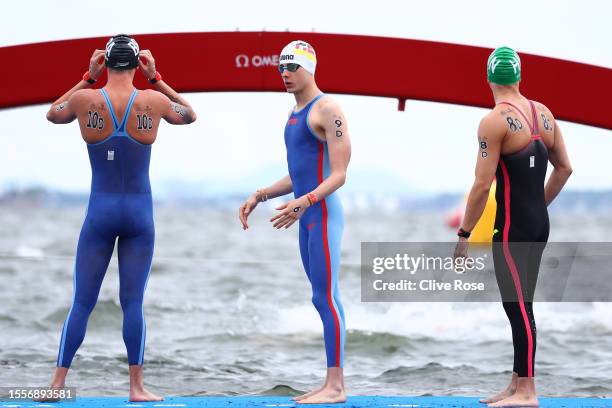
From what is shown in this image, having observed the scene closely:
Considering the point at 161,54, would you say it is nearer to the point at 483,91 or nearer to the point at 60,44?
the point at 60,44

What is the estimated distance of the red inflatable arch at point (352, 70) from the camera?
899cm

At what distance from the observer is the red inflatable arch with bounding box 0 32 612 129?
29.5 ft

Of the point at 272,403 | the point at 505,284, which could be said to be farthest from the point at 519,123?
the point at 272,403

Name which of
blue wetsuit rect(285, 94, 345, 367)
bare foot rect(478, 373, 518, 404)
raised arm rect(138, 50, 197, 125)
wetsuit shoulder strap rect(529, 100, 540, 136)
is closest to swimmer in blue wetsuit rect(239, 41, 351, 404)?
blue wetsuit rect(285, 94, 345, 367)

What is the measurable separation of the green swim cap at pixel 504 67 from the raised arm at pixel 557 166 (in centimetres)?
43

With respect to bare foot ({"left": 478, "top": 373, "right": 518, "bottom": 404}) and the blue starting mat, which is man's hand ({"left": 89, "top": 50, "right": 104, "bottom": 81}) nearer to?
the blue starting mat

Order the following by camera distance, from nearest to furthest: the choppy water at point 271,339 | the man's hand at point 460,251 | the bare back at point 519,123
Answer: the bare back at point 519,123 → the man's hand at point 460,251 → the choppy water at point 271,339

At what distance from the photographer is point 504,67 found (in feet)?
22.7

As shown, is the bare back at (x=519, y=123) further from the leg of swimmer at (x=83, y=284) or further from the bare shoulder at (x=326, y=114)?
the leg of swimmer at (x=83, y=284)

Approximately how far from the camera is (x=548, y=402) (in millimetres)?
7211

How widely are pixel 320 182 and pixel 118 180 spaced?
1.32 meters

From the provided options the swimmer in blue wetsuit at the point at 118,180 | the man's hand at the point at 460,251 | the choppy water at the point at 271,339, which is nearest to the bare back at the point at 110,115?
the swimmer in blue wetsuit at the point at 118,180

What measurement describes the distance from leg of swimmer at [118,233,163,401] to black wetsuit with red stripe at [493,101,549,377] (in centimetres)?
229

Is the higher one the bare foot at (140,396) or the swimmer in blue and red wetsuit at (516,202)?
the swimmer in blue and red wetsuit at (516,202)
